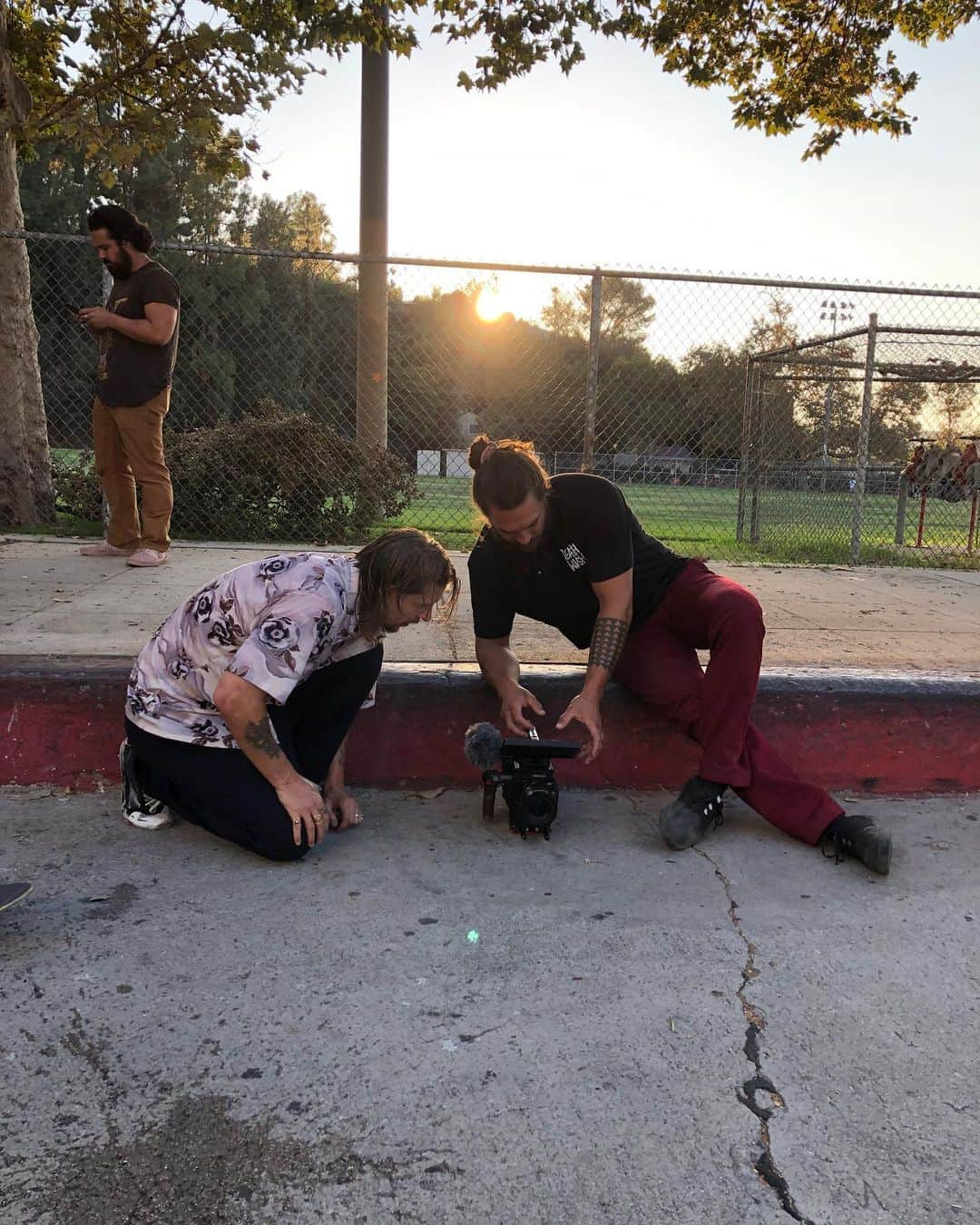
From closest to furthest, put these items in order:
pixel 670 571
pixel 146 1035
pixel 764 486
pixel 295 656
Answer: pixel 146 1035 → pixel 295 656 → pixel 670 571 → pixel 764 486

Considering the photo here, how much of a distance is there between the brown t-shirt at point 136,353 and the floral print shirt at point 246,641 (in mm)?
3434

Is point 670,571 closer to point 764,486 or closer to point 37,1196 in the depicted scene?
point 37,1196

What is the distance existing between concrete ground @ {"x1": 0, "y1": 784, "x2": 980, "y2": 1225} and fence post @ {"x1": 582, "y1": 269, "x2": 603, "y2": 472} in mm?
4127

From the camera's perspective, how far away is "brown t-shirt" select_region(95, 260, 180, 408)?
5.60m

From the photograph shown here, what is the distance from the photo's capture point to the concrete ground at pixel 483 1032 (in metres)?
1.44

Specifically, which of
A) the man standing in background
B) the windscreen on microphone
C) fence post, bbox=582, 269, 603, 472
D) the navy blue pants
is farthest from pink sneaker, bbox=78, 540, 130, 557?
the windscreen on microphone

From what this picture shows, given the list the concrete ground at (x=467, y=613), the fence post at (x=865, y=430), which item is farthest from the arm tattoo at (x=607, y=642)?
the fence post at (x=865, y=430)

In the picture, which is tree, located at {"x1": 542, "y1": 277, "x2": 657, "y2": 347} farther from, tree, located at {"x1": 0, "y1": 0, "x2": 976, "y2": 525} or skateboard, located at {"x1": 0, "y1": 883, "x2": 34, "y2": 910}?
skateboard, located at {"x1": 0, "y1": 883, "x2": 34, "y2": 910}

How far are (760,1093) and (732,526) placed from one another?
11.3m

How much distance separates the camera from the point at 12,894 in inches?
85.5

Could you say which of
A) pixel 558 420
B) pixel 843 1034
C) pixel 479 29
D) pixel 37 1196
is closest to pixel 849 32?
pixel 479 29

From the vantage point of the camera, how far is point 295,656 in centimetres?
238

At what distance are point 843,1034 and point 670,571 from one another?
170 cm

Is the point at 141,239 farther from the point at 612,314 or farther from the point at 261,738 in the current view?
the point at 612,314
